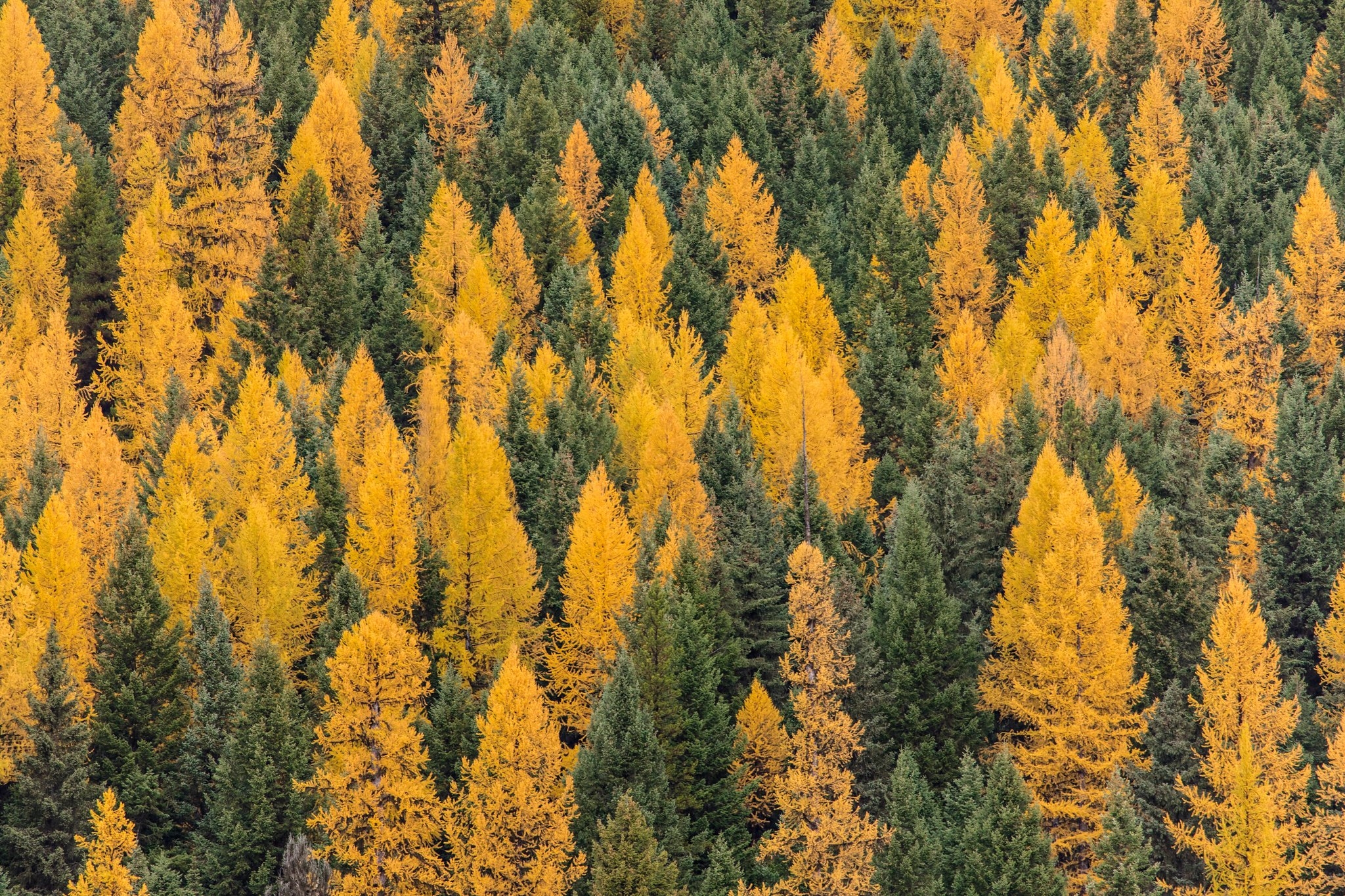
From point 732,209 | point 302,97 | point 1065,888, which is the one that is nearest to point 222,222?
point 302,97

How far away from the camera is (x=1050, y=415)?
75.7 meters

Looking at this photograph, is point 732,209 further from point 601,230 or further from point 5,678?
point 5,678

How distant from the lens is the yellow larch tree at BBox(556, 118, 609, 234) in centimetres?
9350

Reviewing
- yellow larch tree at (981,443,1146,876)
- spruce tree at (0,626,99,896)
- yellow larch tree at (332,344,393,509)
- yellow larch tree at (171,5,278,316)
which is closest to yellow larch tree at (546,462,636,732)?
yellow larch tree at (332,344,393,509)

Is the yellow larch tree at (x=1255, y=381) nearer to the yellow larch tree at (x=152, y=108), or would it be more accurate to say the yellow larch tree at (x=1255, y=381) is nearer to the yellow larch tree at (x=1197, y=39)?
the yellow larch tree at (x=1197, y=39)

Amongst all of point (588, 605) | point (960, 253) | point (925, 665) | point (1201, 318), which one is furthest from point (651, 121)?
point (925, 665)

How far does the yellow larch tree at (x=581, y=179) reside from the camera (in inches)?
3681

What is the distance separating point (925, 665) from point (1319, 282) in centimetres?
3266

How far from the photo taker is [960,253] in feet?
293

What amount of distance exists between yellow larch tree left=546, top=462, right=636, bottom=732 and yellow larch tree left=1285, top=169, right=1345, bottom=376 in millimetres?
34505

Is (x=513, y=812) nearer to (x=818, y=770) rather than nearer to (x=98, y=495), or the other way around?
(x=818, y=770)

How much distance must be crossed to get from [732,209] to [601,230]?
23.1 feet

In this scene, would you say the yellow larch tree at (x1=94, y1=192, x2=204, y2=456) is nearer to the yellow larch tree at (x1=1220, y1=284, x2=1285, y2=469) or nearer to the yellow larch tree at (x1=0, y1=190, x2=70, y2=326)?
the yellow larch tree at (x1=0, y1=190, x2=70, y2=326)

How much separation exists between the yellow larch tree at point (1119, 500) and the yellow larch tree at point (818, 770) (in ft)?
45.8
